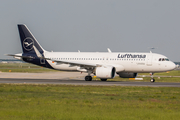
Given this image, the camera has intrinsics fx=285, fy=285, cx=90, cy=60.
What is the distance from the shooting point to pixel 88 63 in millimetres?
45844

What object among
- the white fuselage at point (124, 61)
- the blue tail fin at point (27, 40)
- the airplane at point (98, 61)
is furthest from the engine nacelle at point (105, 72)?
the blue tail fin at point (27, 40)

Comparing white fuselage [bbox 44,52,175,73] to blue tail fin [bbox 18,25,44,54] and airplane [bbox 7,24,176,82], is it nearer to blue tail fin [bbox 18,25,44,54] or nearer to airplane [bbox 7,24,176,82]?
airplane [bbox 7,24,176,82]

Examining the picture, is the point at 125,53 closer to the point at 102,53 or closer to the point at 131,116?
the point at 102,53

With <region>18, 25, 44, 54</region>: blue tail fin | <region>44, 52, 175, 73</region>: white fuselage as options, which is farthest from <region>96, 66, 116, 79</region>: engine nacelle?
<region>18, 25, 44, 54</region>: blue tail fin

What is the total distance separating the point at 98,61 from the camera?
4522 cm

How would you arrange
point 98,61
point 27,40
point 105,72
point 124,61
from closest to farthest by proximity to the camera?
point 105,72 < point 124,61 < point 98,61 < point 27,40

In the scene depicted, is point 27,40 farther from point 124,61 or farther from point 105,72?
point 124,61

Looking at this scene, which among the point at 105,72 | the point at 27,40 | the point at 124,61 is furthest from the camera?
the point at 27,40

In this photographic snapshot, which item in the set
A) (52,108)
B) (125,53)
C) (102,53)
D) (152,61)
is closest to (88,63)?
(102,53)

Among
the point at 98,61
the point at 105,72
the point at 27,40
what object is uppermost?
the point at 27,40

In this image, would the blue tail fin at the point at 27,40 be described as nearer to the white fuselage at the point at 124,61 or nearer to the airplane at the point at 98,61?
the airplane at the point at 98,61

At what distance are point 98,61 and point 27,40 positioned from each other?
13.2 meters

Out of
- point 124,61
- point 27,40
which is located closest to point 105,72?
point 124,61

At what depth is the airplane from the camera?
4212 cm
